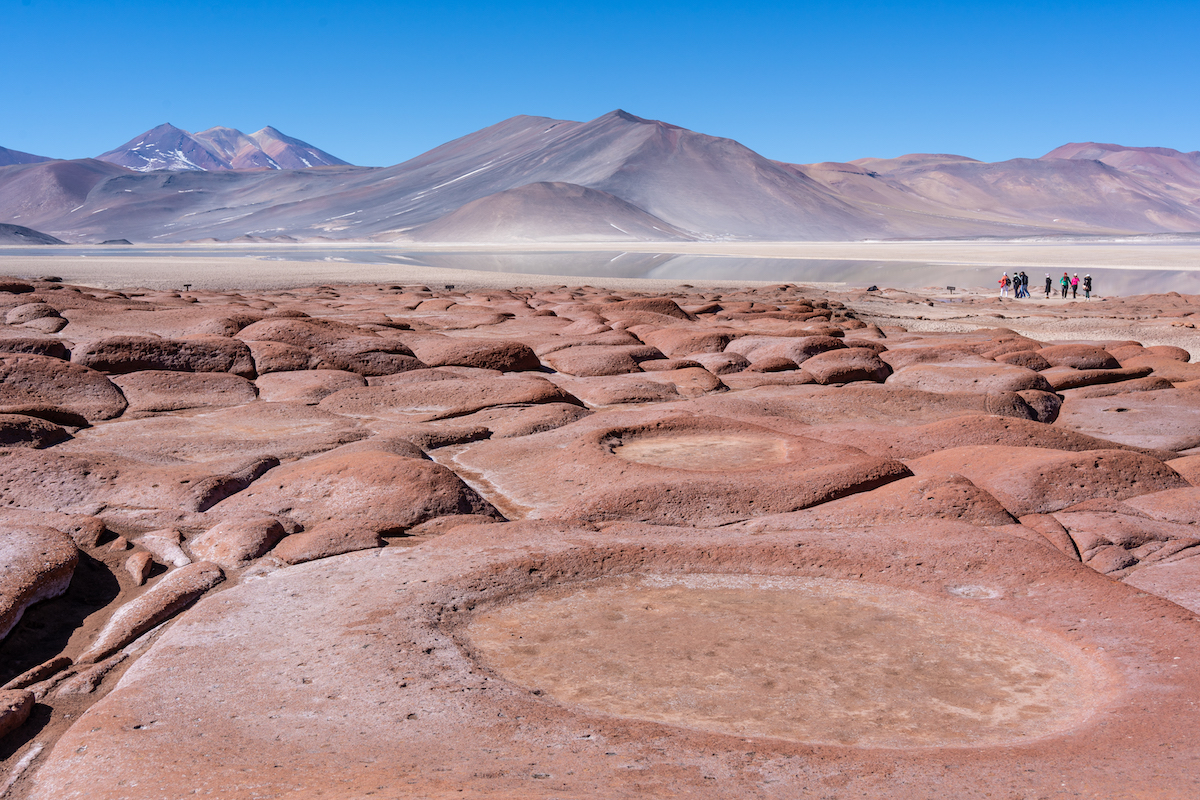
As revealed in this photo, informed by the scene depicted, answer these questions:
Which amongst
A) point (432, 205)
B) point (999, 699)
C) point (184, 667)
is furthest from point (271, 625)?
point (432, 205)

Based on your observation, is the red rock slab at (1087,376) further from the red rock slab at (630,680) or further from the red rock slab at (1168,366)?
the red rock slab at (630,680)

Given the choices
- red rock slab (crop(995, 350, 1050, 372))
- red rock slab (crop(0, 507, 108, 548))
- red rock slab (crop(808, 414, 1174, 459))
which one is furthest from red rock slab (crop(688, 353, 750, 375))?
red rock slab (crop(0, 507, 108, 548))

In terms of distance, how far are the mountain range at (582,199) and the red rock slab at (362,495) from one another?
11135 centimetres

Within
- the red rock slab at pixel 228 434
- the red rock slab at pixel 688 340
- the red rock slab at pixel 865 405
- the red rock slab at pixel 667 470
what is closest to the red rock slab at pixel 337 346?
the red rock slab at pixel 228 434

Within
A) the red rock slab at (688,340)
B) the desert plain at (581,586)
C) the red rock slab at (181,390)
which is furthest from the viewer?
the red rock slab at (688,340)

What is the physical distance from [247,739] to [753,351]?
8.31m

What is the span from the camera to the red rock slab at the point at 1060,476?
199 inches

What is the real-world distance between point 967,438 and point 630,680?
4089 millimetres

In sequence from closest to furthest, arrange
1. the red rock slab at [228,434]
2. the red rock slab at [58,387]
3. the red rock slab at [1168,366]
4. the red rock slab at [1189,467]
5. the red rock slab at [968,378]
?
the red rock slab at [1189,467], the red rock slab at [228,434], the red rock slab at [58,387], the red rock slab at [968,378], the red rock slab at [1168,366]

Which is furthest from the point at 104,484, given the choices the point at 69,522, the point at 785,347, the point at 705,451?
the point at 785,347

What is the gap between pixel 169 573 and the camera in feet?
13.7

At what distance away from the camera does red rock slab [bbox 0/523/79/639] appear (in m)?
3.62

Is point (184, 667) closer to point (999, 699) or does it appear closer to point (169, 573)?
point (169, 573)

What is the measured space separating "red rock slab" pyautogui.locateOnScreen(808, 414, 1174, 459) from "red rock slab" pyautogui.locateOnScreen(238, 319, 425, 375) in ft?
13.9
